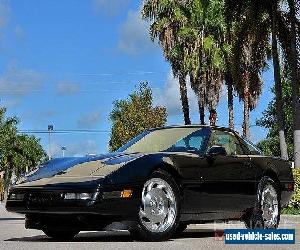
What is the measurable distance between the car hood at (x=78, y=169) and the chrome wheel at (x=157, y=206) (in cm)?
42

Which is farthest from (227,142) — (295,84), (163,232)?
(295,84)

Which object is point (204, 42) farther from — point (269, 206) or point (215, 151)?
point (215, 151)

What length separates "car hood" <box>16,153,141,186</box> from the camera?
29.9 feet

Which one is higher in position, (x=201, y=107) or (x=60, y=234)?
(x=201, y=107)

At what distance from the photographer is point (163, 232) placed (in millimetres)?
9320

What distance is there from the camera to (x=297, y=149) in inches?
1068

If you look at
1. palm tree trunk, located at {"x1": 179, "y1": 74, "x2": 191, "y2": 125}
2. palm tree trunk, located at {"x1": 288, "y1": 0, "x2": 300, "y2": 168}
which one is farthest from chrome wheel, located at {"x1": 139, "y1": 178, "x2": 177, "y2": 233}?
palm tree trunk, located at {"x1": 179, "y1": 74, "x2": 191, "y2": 125}

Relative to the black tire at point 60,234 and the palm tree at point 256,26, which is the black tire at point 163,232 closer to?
the black tire at point 60,234

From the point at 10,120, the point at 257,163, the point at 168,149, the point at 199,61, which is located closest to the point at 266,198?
the point at 257,163

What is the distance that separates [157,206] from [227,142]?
1.89m

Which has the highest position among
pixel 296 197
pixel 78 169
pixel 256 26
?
pixel 256 26

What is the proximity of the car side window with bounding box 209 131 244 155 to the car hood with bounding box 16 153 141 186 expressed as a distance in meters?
1.36

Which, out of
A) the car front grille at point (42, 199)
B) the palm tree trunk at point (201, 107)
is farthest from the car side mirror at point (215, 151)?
the palm tree trunk at point (201, 107)

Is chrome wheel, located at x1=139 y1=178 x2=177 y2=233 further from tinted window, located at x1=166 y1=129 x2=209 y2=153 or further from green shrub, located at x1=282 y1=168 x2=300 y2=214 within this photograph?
green shrub, located at x1=282 y1=168 x2=300 y2=214
